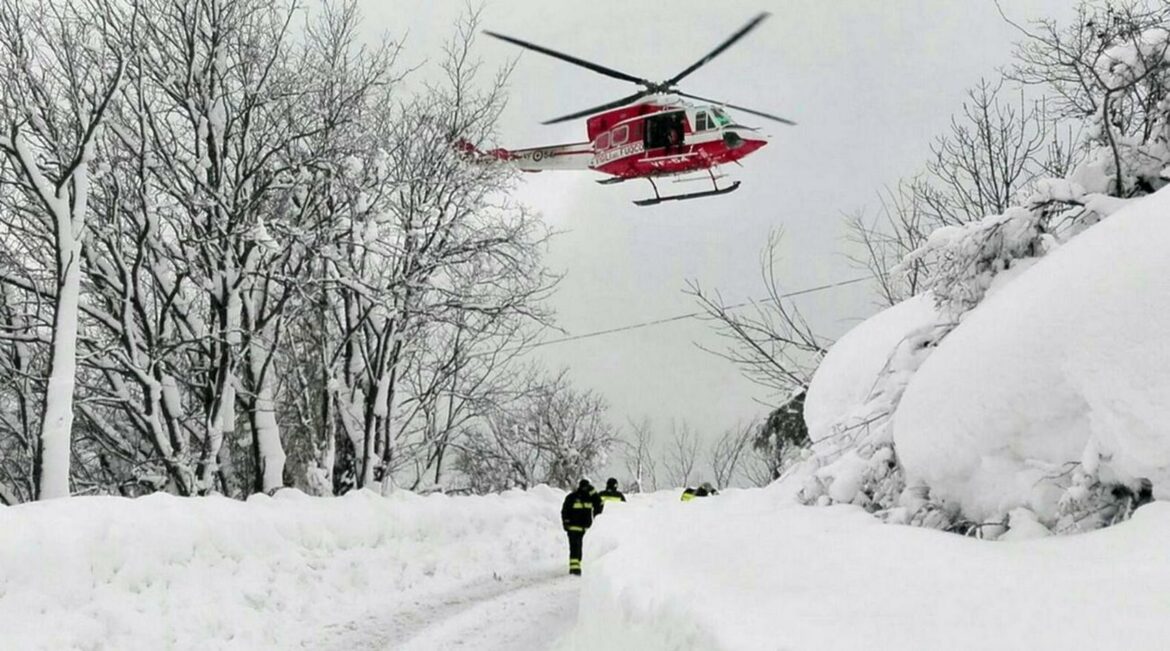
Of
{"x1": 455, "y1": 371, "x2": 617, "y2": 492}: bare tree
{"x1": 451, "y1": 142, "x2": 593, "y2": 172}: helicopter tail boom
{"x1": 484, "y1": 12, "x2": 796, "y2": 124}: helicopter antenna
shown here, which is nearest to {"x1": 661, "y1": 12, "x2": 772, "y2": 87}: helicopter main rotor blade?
{"x1": 484, "y1": 12, "x2": 796, "y2": 124}: helicopter antenna

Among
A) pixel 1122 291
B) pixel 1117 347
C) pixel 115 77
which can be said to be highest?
pixel 115 77

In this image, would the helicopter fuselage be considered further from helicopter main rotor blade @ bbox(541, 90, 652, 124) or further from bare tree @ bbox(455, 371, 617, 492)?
bare tree @ bbox(455, 371, 617, 492)

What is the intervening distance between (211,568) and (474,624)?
3.07 m

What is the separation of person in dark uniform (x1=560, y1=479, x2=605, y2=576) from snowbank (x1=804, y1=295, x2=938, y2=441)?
456cm

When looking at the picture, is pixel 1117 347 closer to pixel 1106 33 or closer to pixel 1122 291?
pixel 1122 291

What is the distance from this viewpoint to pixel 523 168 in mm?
26750

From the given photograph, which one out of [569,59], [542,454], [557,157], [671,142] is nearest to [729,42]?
[569,59]

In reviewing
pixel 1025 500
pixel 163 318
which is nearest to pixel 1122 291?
pixel 1025 500

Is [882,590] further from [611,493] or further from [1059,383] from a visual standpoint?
[611,493]

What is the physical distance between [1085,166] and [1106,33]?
1906 millimetres

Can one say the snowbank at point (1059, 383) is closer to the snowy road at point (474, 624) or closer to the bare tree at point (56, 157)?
the snowy road at point (474, 624)

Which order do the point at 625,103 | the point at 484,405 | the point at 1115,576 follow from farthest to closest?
the point at 484,405
the point at 625,103
the point at 1115,576

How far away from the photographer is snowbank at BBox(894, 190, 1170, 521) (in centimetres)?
433

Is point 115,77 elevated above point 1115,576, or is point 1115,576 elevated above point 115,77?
point 115,77
